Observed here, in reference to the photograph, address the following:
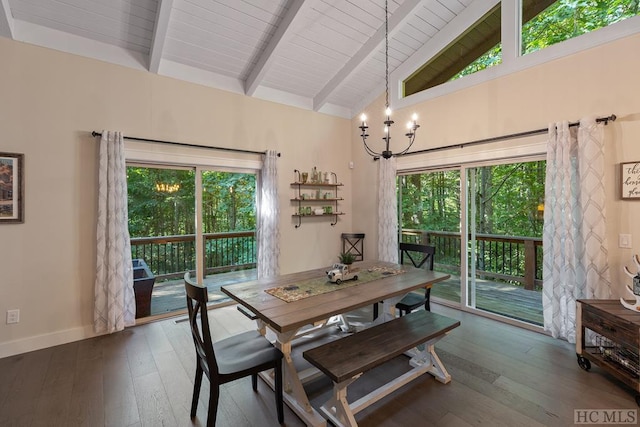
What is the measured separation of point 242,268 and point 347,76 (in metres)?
3.26

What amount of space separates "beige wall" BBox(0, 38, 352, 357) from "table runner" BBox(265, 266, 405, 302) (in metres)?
2.34

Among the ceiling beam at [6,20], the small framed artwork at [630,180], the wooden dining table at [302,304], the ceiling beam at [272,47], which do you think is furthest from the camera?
the ceiling beam at [272,47]

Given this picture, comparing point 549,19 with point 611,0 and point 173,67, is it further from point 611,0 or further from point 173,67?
point 173,67

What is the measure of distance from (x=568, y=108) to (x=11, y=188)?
5.57 m

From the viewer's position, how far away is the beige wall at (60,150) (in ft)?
9.31

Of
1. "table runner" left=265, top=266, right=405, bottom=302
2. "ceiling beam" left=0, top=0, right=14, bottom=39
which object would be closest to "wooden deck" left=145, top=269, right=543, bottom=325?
"table runner" left=265, top=266, right=405, bottom=302

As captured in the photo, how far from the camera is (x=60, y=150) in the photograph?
3.03 meters

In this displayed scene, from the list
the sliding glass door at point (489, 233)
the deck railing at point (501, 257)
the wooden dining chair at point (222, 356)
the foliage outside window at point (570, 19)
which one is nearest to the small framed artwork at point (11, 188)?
the wooden dining chair at point (222, 356)

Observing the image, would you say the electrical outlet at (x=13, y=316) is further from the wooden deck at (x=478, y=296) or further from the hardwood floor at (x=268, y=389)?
the wooden deck at (x=478, y=296)

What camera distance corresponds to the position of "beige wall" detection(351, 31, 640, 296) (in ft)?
8.91

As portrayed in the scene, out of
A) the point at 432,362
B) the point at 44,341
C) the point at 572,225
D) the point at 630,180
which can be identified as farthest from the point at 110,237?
the point at 630,180

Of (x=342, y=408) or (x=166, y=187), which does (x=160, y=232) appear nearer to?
(x=166, y=187)

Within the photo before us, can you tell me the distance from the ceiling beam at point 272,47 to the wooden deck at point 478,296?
2.73 meters

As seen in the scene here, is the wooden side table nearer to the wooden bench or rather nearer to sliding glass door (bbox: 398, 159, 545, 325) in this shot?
sliding glass door (bbox: 398, 159, 545, 325)
